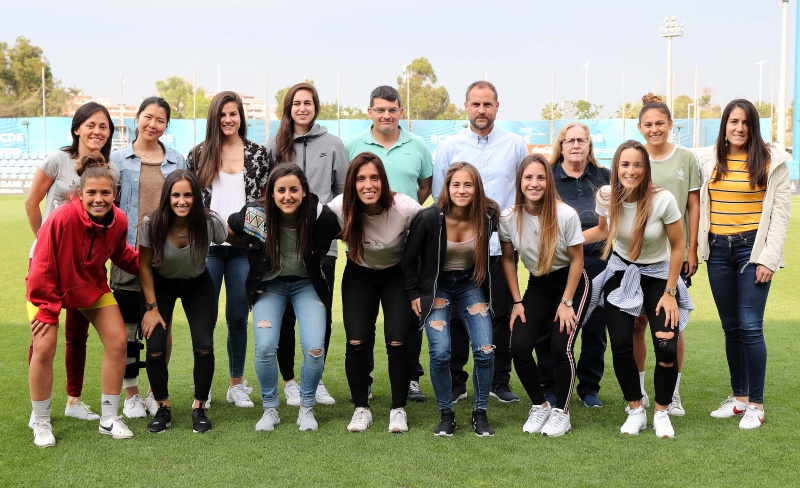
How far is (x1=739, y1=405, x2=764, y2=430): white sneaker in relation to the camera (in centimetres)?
499

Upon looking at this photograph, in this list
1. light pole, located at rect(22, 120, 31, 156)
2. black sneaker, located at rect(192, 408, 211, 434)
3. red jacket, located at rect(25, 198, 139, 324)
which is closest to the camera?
red jacket, located at rect(25, 198, 139, 324)

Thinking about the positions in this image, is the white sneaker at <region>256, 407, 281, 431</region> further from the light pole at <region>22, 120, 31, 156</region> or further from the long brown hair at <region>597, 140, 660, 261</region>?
the light pole at <region>22, 120, 31, 156</region>

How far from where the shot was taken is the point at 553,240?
5.00 m

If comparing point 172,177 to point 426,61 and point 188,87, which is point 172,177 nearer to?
point 426,61

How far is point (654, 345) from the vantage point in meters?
4.99

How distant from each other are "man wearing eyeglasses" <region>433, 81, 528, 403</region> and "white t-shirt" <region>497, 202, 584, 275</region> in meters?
0.54

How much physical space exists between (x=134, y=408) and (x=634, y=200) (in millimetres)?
3377

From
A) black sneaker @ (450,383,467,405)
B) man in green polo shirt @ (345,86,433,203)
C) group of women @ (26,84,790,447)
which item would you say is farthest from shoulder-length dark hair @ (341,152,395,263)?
black sneaker @ (450,383,467,405)

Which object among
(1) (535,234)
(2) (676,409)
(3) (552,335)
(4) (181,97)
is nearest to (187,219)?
(1) (535,234)

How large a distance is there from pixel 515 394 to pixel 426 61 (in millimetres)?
65283

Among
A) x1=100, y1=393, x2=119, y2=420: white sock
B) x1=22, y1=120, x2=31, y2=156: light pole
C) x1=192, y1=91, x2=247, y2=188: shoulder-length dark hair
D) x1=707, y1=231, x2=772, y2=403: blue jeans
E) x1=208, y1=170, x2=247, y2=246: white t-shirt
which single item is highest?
x1=22, y1=120, x2=31, y2=156: light pole

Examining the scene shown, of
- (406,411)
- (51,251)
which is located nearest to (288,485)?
(406,411)

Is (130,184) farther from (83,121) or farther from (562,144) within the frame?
(562,144)

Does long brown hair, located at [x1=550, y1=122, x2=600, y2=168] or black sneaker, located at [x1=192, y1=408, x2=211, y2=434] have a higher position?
long brown hair, located at [x1=550, y1=122, x2=600, y2=168]
